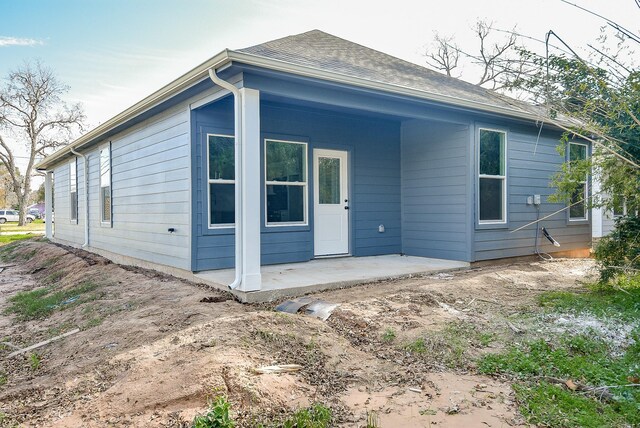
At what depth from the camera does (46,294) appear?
21.5 feet

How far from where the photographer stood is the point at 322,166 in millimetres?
7535

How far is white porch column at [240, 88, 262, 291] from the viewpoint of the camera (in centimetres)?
476

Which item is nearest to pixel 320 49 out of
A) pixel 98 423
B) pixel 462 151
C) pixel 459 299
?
pixel 462 151

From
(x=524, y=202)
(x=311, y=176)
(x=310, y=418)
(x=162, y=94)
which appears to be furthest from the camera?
(x=524, y=202)

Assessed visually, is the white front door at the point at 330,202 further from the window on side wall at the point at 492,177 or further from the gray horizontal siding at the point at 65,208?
the gray horizontal siding at the point at 65,208

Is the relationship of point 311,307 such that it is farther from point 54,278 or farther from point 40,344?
point 54,278

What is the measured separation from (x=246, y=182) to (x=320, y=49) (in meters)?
3.25

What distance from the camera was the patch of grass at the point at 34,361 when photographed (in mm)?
3554

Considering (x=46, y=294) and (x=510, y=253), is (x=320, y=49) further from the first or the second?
(x=46, y=294)

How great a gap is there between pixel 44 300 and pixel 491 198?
6.99 meters

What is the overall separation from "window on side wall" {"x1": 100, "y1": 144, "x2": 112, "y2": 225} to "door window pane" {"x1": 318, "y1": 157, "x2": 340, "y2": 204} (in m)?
4.68

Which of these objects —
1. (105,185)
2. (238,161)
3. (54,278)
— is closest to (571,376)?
(238,161)

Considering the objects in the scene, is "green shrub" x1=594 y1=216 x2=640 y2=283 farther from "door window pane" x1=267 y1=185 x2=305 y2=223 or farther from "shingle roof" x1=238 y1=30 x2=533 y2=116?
"door window pane" x1=267 y1=185 x2=305 y2=223

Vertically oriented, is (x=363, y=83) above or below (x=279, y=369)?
above
